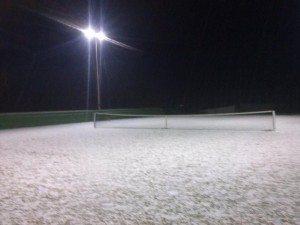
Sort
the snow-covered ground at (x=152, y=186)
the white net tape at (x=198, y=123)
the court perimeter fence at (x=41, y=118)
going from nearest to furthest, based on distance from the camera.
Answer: the snow-covered ground at (x=152, y=186)
the white net tape at (x=198, y=123)
the court perimeter fence at (x=41, y=118)

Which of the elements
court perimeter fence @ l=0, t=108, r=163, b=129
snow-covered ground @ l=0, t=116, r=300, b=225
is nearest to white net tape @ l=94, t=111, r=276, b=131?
court perimeter fence @ l=0, t=108, r=163, b=129

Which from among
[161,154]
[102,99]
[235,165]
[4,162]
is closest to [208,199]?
[235,165]

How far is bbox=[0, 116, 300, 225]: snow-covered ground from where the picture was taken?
4383mm

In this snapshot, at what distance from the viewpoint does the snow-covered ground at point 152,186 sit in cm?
438

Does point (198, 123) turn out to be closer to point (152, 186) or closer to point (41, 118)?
point (41, 118)

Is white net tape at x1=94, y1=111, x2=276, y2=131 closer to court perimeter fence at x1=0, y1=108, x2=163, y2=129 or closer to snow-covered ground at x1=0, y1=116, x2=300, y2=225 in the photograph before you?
court perimeter fence at x1=0, y1=108, x2=163, y2=129

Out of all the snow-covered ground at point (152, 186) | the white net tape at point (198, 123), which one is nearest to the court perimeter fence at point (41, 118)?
the white net tape at point (198, 123)

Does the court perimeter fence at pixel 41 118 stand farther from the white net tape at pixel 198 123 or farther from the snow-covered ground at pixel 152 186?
the snow-covered ground at pixel 152 186

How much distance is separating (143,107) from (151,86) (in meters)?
4.90

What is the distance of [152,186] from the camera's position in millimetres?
5922

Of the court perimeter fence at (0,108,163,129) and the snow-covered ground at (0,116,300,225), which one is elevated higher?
the court perimeter fence at (0,108,163,129)

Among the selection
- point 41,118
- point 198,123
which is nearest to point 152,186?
point 198,123

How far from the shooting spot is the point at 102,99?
33969mm

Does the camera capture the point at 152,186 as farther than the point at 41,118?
No
